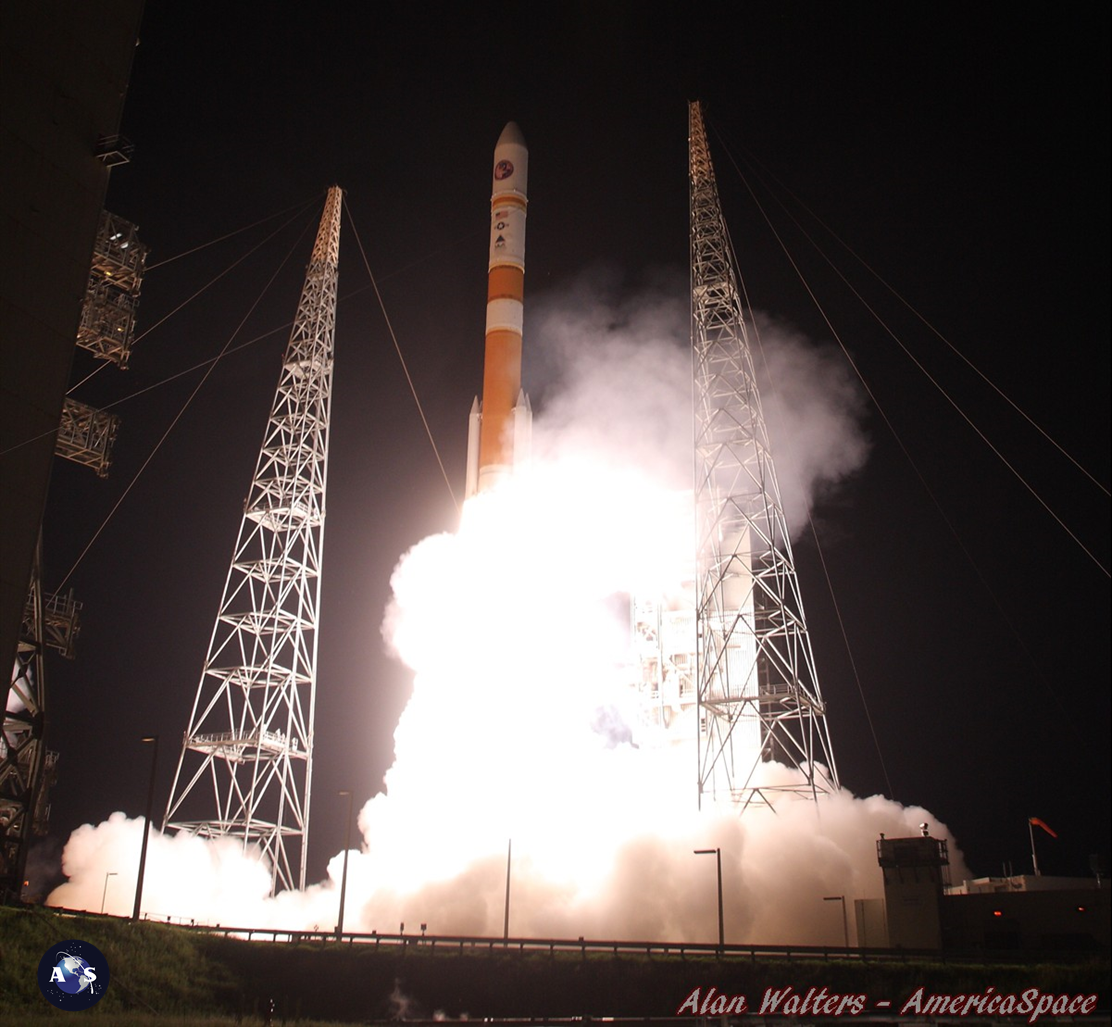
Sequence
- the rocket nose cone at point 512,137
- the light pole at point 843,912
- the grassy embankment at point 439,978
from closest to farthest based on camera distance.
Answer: the grassy embankment at point 439,978 → the light pole at point 843,912 → the rocket nose cone at point 512,137

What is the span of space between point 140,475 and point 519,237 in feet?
74.4

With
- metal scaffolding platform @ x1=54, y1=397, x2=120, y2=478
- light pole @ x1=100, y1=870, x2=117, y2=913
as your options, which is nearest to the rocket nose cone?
metal scaffolding platform @ x1=54, y1=397, x2=120, y2=478

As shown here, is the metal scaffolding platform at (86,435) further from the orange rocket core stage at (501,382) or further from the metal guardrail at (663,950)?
the orange rocket core stage at (501,382)


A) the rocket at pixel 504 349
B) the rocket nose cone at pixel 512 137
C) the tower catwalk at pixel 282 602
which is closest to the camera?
the tower catwalk at pixel 282 602

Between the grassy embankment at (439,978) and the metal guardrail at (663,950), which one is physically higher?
the metal guardrail at (663,950)

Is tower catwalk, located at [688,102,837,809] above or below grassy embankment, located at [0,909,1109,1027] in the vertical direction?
above

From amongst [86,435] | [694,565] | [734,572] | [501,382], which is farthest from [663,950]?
[501,382]

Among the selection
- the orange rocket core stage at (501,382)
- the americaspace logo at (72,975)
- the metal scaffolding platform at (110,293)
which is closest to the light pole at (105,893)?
the orange rocket core stage at (501,382)

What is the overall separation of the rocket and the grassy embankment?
55.3 ft

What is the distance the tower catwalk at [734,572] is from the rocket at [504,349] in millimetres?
6335

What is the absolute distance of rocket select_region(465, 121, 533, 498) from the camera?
37.7 m

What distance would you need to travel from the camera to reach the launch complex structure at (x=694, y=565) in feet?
115

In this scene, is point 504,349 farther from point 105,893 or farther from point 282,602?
point 105,893

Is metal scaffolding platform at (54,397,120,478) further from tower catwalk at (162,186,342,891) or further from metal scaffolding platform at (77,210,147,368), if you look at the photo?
tower catwalk at (162,186,342,891)
